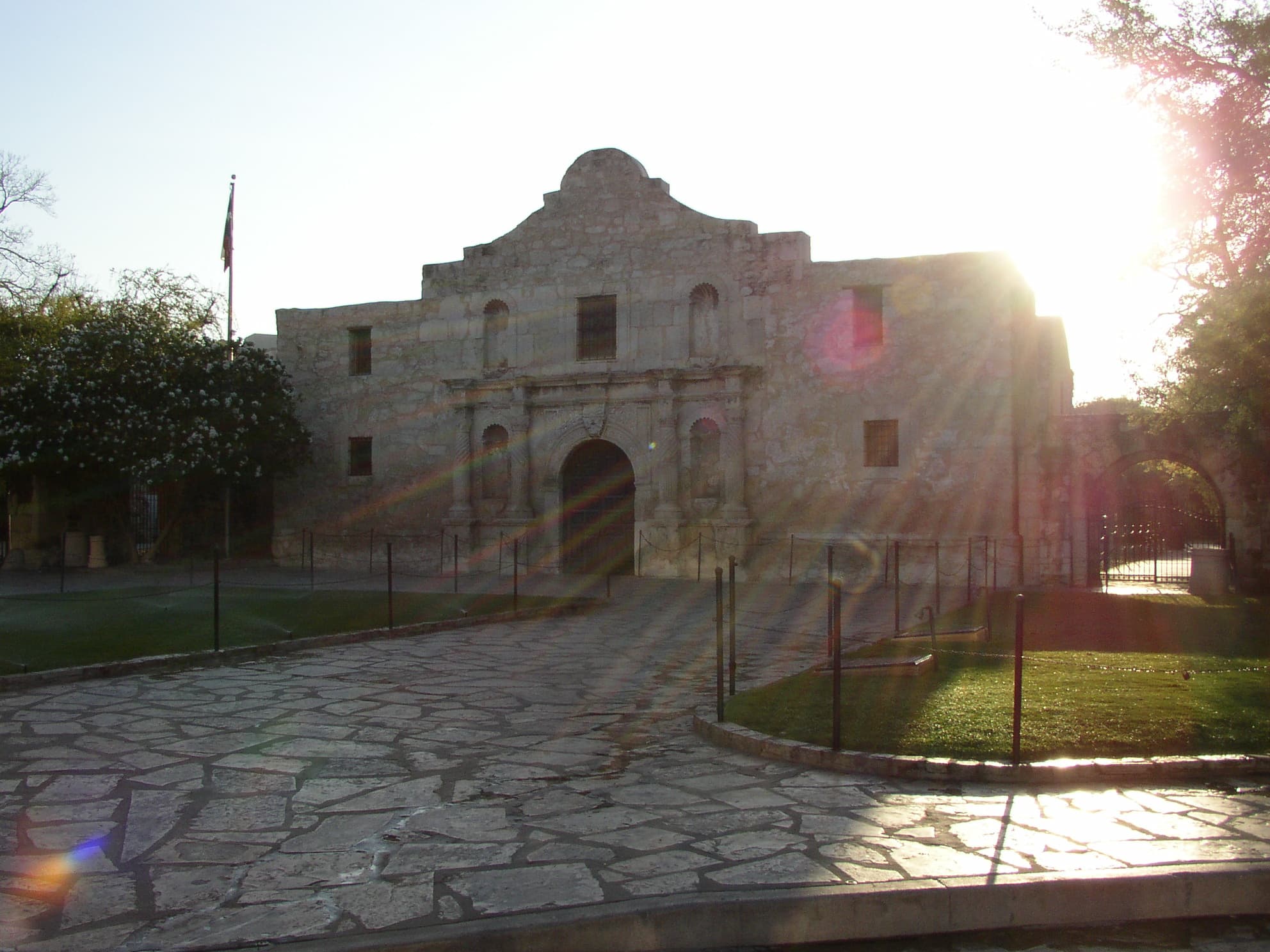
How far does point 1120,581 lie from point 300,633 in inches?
594

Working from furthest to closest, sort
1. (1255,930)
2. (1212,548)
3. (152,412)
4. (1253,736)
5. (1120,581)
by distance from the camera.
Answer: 1. (152,412)
2. (1120,581)
3. (1212,548)
4. (1253,736)
5. (1255,930)

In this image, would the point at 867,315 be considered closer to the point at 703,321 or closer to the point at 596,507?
the point at 703,321

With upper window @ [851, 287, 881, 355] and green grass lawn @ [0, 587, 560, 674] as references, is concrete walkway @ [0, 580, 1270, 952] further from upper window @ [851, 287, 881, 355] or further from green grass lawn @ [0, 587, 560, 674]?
upper window @ [851, 287, 881, 355]

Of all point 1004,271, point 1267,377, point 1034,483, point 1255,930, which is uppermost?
point 1004,271

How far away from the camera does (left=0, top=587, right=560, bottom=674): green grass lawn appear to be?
35.3 feet

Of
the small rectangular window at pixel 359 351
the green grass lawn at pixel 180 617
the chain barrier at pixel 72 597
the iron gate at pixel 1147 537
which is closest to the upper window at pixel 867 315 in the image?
the iron gate at pixel 1147 537

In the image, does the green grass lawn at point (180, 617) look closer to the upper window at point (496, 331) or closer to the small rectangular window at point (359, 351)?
the upper window at point (496, 331)

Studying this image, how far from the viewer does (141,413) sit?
22.0 meters

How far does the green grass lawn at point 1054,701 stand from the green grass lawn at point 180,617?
6.02 m

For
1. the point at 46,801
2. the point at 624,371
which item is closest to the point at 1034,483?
the point at 624,371

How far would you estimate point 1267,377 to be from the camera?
1587cm

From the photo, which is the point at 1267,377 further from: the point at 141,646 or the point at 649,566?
the point at 141,646

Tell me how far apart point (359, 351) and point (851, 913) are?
2161cm

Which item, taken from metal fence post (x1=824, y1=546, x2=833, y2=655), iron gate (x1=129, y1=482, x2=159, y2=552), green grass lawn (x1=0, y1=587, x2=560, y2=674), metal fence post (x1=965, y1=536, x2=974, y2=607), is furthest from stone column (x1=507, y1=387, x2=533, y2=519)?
iron gate (x1=129, y1=482, x2=159, y2=552)
